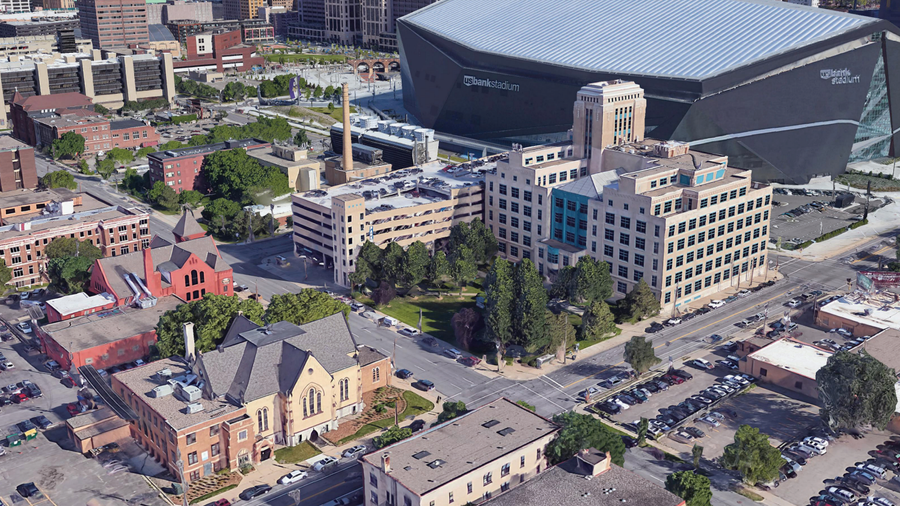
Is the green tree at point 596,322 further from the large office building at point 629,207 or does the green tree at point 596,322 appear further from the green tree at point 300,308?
the green tree at point 300,308

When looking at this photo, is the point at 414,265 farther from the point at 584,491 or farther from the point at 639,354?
the point at 584,491

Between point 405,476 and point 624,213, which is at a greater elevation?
point 624,213

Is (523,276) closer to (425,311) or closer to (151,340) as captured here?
(425,311)

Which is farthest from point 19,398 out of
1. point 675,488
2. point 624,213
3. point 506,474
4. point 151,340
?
point 624,213

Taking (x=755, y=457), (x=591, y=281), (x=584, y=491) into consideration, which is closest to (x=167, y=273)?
(x=591, y=281)

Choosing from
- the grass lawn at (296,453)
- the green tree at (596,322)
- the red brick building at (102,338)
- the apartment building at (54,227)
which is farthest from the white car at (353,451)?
the apartment building at (54,227)

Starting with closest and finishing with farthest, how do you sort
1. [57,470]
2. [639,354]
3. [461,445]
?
[461,445]
[57,470]
[639,354]
